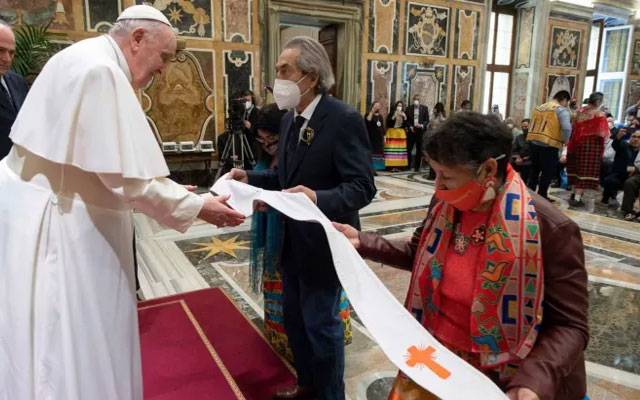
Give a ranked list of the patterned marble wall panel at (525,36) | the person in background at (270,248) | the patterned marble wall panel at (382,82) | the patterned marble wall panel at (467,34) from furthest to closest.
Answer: the patterned marble wall panel at (525,36), the patterned marble wall panel at (467,34), the patterned marble wall panel at (382,82), the person in background at (270,248)

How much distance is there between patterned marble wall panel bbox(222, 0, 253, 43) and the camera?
8.35m

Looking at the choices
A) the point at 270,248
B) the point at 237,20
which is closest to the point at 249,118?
the point at 237,20

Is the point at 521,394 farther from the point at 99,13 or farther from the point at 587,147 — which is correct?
the point at 99,13

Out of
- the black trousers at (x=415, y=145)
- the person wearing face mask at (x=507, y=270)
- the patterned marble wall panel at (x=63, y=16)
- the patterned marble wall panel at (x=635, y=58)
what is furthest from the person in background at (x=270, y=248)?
the patterned marble wall panel at (x=635, y=58)

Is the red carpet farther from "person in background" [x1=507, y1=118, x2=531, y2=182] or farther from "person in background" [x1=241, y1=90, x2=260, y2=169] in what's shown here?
"person in background" [x1=507, y1=118, x2=531, y2=182]

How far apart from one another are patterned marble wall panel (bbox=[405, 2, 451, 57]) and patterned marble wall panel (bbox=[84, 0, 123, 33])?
6078 millimetres

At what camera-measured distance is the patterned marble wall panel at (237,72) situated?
8500mm

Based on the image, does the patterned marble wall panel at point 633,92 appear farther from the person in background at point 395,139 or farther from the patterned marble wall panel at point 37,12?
the patterned marble wall panel at point 37,12

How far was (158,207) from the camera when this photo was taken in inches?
63.0

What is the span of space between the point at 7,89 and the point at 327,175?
2.48 meters

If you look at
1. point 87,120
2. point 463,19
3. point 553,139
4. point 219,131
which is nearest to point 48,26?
point 219,131

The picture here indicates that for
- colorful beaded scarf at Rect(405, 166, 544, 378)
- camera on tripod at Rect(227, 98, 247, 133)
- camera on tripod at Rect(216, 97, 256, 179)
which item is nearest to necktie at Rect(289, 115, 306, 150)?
colorful beaded scarf at Rect(405, 166, 544, 378)

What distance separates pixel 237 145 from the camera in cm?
767

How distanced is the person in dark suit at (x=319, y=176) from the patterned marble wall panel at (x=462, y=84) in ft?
33.5
